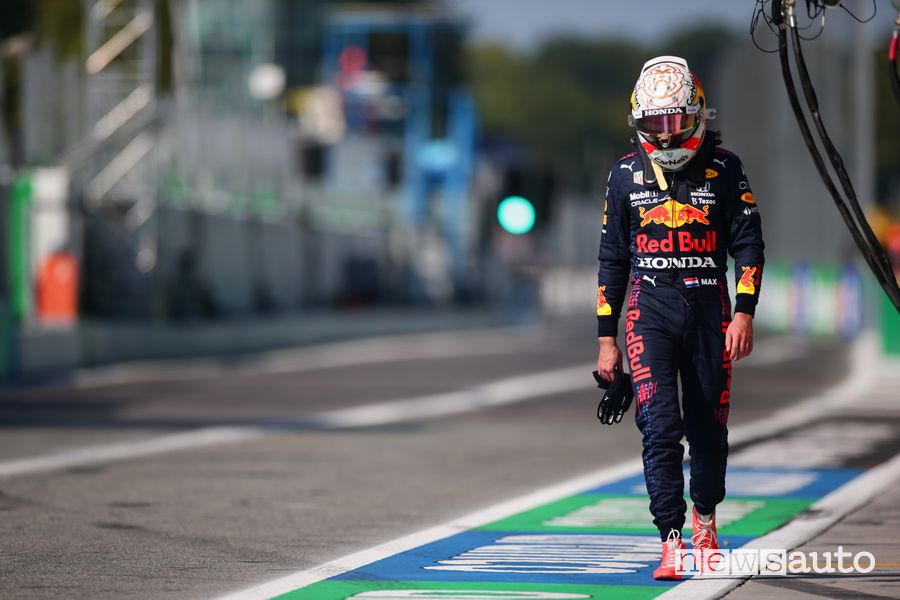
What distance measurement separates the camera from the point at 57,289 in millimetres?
27359

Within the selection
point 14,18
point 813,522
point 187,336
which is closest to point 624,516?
point 813,522

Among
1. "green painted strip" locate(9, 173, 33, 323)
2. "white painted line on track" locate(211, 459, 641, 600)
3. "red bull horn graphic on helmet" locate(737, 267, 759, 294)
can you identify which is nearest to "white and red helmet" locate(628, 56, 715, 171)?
"red bull horn graphic on helmet" locate(737, 267, 759, 294)

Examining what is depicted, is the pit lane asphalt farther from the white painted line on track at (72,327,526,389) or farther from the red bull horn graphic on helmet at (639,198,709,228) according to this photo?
the red bull horn graphic on helmet at (639,198,709,228)

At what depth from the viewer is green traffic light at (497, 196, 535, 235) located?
18.8 metres

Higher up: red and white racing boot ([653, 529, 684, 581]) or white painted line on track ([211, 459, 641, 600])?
red and white racing boot ([653, 529, 684, 581])

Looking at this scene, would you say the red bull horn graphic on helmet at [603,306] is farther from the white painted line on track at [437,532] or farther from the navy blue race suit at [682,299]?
the white painted line on track at [437,532]

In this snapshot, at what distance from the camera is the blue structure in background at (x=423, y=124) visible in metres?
66.1

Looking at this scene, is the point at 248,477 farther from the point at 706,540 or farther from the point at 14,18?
the point at 14,18

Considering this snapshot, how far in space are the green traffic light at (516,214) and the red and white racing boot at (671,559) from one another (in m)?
11.5

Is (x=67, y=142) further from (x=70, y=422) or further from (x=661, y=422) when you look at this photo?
(x=661, y=422)

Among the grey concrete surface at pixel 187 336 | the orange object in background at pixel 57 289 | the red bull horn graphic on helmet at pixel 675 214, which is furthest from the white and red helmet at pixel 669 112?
the orange object in background at pixel 57 289

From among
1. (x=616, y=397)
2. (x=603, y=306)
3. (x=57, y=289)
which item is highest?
(x=603, y=306)

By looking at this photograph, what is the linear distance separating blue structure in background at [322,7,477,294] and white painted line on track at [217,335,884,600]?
39.3m

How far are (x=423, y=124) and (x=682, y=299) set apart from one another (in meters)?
66.8
